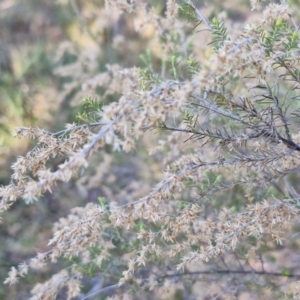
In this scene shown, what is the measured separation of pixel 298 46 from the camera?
105cm

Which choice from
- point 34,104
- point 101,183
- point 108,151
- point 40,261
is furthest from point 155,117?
point 34,104

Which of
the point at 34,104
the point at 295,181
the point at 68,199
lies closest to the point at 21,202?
the point at 68,199

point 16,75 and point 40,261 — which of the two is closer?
point 40,261

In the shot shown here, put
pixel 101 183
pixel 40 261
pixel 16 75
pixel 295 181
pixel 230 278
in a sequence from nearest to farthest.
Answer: pixel 40 261 < pixel 230 278 < pixel 295 181 < pixel 101 183 < pixel 16 75

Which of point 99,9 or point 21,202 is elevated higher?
point 99,9

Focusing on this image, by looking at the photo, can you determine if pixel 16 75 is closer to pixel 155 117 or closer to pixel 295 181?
pixel 295 181

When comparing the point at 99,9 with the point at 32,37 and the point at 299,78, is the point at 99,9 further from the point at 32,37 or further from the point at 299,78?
the point at 299,78

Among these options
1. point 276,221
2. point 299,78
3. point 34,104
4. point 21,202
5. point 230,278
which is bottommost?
point 21,202

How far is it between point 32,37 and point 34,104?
3.77 ft

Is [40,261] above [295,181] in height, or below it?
above

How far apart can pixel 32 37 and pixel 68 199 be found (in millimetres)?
1986

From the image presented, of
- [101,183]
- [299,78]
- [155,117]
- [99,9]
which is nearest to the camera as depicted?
[155,117]

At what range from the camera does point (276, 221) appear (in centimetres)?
111

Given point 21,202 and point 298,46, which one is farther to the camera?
point 21,202
